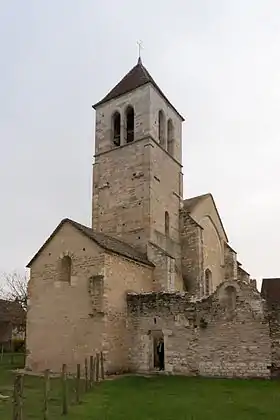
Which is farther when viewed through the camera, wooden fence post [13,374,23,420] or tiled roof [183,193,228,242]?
tiled roof [183,193,228,242]

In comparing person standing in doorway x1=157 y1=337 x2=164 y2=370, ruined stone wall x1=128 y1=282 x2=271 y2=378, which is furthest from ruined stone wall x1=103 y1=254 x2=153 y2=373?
person standing in doorway x1=157 y1=337 x2=164 y2=370

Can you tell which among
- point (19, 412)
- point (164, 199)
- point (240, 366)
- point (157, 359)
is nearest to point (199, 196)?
point (164, 199)

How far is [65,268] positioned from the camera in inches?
854

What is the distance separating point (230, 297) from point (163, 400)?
6741 mm

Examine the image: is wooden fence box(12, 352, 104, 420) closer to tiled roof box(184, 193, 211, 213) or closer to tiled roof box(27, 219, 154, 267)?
tiled roof box(27, 219, 154, 267)

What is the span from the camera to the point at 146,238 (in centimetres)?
2394

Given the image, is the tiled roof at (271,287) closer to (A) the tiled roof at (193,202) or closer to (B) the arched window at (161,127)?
(A) the tiled roof at (193,202)

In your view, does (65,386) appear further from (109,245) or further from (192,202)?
(192,202)

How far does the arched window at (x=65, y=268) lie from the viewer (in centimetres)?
2148

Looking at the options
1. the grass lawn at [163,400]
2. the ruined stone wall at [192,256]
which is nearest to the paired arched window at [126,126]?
the ruined stone wall at [192,256]

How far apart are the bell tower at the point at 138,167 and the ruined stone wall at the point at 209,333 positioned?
4.56 meters

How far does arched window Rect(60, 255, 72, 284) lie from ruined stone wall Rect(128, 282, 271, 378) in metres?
3.81

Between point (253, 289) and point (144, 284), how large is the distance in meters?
6.19

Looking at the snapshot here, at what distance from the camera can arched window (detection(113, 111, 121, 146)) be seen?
1097 inches
